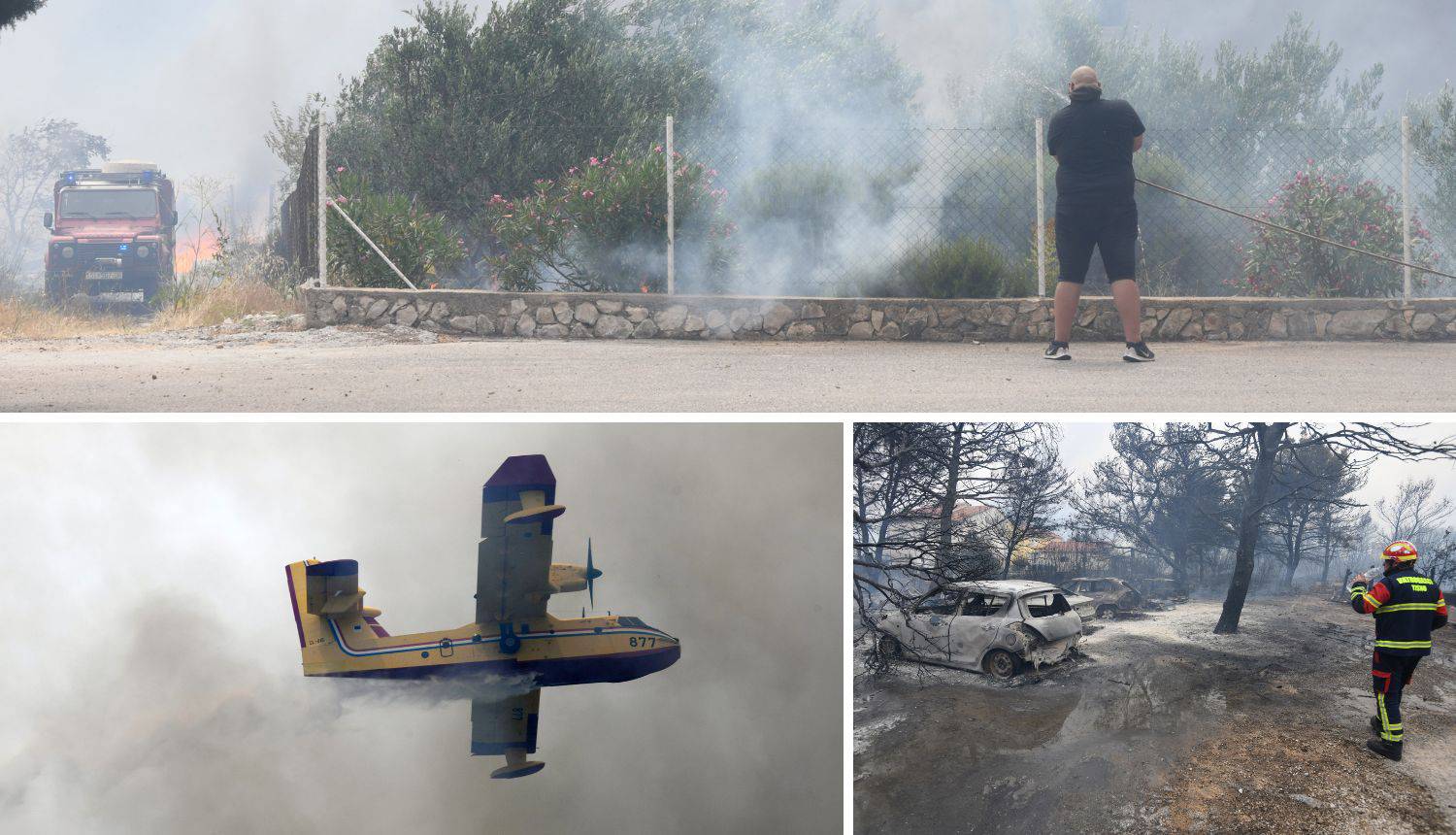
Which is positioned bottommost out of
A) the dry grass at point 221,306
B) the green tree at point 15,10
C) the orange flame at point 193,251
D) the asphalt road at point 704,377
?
the asphalt road at point 704,377

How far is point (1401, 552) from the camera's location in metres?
6.83

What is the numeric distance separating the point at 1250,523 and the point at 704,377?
3.77 metres

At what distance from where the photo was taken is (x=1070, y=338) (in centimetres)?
1034

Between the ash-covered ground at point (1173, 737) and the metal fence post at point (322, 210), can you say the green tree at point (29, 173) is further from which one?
the ash-covered ground at point (1173, 737)

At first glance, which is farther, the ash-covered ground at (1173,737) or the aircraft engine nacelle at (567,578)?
the aircraft engine nacelle at (567,578)

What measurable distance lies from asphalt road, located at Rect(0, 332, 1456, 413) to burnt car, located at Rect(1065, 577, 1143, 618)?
117 cm

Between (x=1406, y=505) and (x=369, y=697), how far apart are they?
6.91 m

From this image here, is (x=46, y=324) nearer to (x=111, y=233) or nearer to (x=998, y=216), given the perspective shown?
(x=111, y=233)

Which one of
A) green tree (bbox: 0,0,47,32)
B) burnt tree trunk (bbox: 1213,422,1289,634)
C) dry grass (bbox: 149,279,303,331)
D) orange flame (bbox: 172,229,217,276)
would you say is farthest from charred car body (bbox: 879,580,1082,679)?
orange flame (bbox: 172,229,217,276)

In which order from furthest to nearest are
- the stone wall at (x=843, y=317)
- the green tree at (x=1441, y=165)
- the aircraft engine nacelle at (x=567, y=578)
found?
1. the green tree at (x=1441, y=165)
2. the stone wall at (x=843, y=317)
3. the aircraft engine nacelle at (x=567, y=578)

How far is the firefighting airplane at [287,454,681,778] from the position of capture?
7.18 meters

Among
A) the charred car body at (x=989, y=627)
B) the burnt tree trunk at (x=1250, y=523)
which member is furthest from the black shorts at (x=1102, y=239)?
the charred car body at (x=989, y=627)

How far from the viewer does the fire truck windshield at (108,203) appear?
1970cm

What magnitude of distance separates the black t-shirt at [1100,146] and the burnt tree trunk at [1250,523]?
2.00 meters
